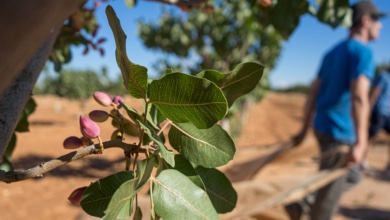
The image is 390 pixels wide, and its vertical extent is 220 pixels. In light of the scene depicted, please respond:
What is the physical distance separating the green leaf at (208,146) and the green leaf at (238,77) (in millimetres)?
72

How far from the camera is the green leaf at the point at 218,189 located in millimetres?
731

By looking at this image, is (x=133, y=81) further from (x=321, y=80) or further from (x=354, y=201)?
(x=354, y=201)

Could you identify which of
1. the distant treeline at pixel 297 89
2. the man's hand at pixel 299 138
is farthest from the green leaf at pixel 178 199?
the distant treeline at pixel 297 89

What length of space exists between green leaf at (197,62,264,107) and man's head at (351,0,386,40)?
233 centimetres

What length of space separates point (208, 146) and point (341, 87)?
223 cm

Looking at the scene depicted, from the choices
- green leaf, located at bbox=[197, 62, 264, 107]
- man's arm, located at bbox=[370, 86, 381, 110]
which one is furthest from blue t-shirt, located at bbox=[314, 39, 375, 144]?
green leaf, located at bbox=[197, 62, 264, 107]

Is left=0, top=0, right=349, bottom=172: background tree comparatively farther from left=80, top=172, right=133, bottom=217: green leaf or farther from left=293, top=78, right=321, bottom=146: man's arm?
left=293, top=78, right=321, bottom=146: man's arm

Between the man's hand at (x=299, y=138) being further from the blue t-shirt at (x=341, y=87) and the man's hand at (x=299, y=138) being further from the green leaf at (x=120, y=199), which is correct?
the green leaf at (x=120, y=199)

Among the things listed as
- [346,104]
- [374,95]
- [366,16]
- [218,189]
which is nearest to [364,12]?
[366,16]

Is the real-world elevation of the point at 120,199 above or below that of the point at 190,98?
below

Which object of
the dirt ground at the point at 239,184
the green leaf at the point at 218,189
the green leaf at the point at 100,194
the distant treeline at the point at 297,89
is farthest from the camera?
the distant treeline at the point at 297,89

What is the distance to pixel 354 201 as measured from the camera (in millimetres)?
5477

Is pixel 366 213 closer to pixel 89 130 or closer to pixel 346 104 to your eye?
pixel 346 104

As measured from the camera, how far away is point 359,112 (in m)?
2.46
